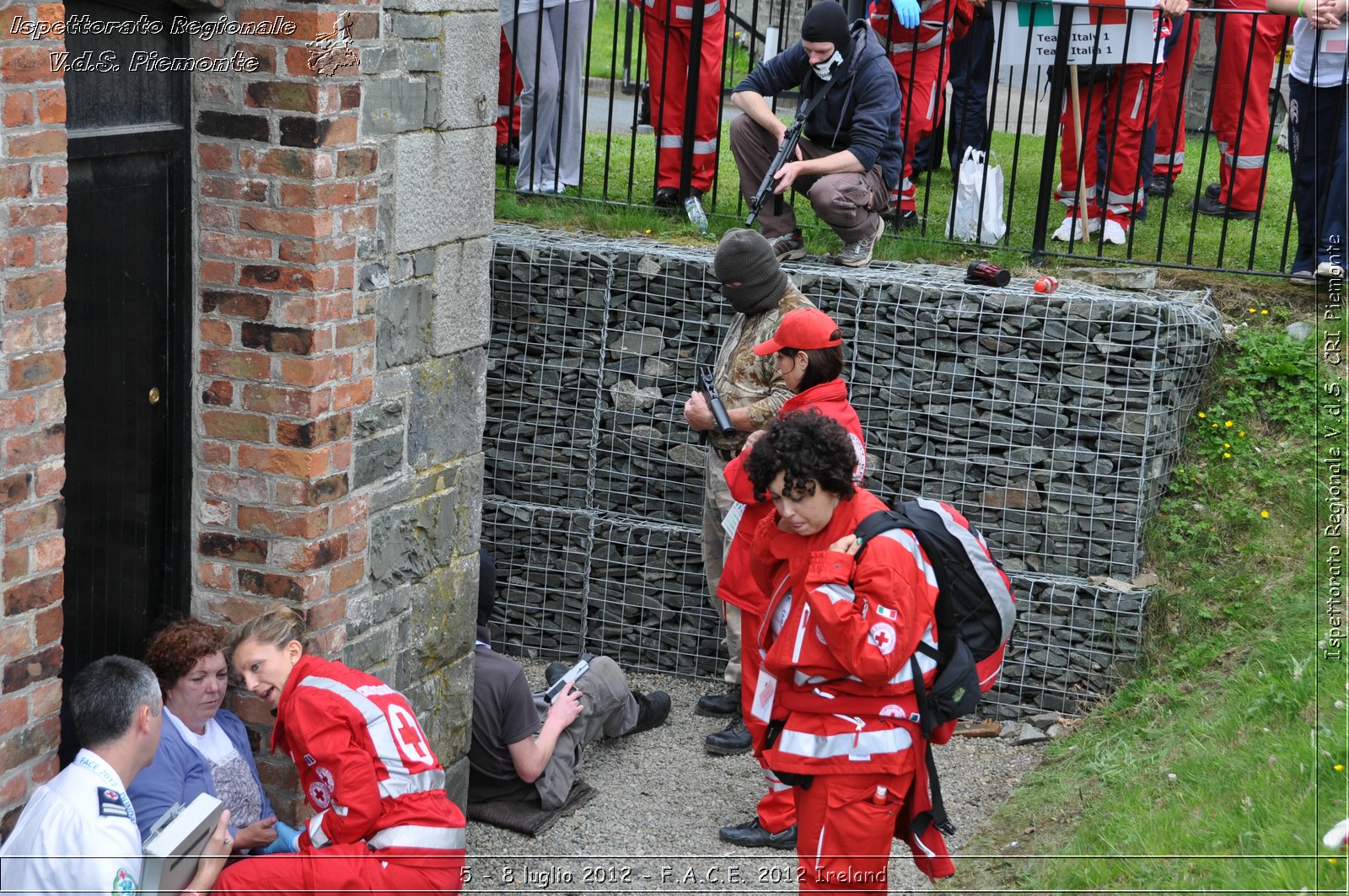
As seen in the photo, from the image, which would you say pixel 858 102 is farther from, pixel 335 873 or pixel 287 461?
pixel 335 873

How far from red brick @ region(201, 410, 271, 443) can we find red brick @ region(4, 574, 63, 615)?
790 millimetres

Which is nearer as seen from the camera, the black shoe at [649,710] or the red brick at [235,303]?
the red brick at [235,303]

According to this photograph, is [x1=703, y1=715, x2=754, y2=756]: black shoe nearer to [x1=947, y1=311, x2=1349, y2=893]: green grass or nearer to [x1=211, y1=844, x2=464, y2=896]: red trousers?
[x1=947, y1=311, x2=1349, y2=893]: green grass

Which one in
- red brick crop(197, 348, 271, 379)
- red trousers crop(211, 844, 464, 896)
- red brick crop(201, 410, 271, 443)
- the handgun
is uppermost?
red brick crop(197, 348, 271, 379)

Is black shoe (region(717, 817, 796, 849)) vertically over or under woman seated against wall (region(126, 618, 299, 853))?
under

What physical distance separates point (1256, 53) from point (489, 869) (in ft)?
20.8

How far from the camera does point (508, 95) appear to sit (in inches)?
344

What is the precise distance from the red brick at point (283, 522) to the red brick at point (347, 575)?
0.56 feet

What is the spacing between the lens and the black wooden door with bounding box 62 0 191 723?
367cm

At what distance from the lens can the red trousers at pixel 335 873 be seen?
3.66 metres

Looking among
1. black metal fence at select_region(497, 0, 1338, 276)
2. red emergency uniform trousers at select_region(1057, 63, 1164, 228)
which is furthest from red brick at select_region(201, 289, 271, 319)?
red emergency uniform trousers at select_region(1057, 63, 1164, 228)

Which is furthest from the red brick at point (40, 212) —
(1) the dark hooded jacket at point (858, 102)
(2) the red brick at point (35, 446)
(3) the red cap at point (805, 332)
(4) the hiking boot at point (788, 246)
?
(1) the dark hooded jacket at point (858, 102)

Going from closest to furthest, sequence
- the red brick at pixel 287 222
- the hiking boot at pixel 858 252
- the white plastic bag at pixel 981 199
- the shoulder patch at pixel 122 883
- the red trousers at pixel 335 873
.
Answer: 1. the shoulder patch at pixel 122 883
2. the red trousers at pixel 335 873
3. the red brick at pixel 287 222
4. the hiking boot at pixel 858 252
5. the white plastic bag at pixel 981 199

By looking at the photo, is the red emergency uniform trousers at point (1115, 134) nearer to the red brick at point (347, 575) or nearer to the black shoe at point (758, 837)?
the black shoe at point (758, 837)
